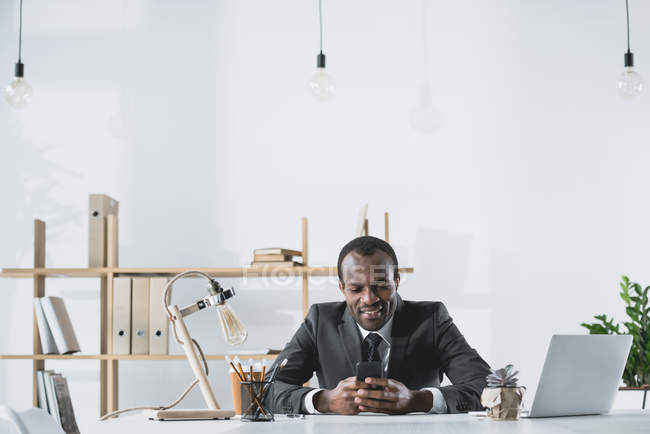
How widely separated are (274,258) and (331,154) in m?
0.80

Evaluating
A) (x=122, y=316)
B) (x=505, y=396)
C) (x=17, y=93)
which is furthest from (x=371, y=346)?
(x=17, y=93)

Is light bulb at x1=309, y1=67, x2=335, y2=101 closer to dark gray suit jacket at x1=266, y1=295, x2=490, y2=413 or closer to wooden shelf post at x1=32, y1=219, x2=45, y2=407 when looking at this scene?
dark gray suit jacket at x1=266, y1=295, x2=490, y2=413

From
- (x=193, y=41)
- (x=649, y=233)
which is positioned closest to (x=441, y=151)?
(x=649, y=233)

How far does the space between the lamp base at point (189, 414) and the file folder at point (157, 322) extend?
171cm

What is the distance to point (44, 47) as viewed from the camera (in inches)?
167

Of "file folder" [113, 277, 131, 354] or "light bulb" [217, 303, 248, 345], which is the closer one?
"light bulb" [217, 303, 248, 345]

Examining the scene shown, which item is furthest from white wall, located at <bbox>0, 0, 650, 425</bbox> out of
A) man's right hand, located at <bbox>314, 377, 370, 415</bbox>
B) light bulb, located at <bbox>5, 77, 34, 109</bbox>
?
man's right hand, located at <bbox>314, 377, 370, 415</bbox>

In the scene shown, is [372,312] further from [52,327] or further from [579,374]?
[52,327]

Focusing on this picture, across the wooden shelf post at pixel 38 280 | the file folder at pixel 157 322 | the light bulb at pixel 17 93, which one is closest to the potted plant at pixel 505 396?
A: the file folder at pixel 157 322

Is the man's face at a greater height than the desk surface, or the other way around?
the man's face

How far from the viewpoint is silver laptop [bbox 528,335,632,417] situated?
5.67 ft

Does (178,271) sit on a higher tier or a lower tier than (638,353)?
higher

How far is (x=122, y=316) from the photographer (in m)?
3.62

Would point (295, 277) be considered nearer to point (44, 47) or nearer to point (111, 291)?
point (111, 291)
